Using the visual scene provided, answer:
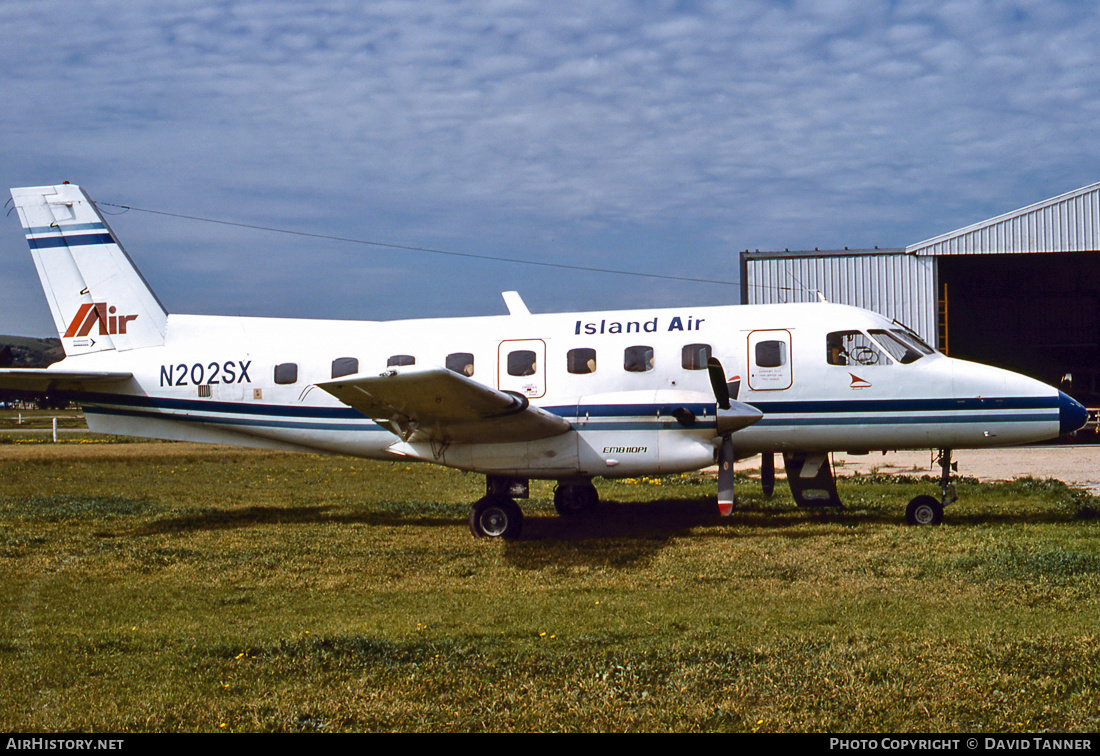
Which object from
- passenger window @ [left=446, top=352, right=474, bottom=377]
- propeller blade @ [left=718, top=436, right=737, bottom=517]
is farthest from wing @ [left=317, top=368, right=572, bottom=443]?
propeller blade @ [left=718, top=436, right=737, bottom=517]

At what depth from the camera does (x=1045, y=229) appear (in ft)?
96.9

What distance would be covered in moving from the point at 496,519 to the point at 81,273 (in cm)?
835

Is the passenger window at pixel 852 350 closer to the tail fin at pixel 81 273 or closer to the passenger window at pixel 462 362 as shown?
the passenger window at pixel 462 362

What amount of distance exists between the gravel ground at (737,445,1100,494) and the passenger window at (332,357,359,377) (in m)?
9.73

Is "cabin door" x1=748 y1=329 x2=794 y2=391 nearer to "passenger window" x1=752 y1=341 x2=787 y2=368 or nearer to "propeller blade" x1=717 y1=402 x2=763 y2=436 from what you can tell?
"passenger window" x1=752 y1=341 x2=787 y2=368

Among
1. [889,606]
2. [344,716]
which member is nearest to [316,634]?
[344,716]

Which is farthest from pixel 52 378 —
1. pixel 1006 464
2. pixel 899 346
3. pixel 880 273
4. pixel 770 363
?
pixel 880 273

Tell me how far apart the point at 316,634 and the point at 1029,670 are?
5112 millimetres

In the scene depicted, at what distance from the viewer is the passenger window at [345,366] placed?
44.1 feet

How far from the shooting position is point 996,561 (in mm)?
9234

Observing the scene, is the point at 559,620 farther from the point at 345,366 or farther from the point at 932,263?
the point at 932,263

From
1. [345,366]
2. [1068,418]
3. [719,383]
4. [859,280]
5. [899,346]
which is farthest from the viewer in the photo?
[859,280]

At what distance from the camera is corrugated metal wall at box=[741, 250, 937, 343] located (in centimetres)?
3098

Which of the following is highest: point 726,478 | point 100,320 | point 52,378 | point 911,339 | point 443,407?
point 100,320
